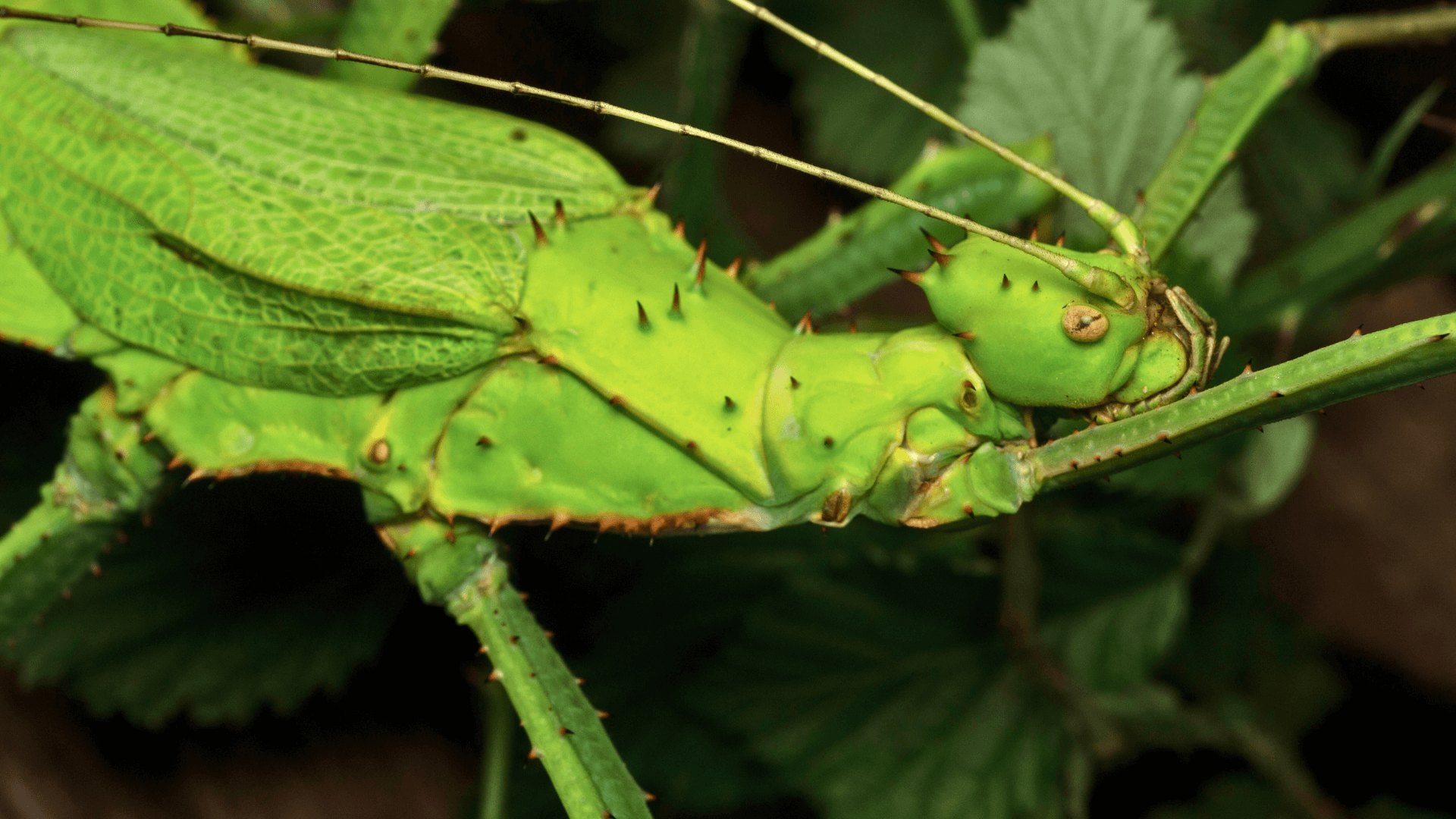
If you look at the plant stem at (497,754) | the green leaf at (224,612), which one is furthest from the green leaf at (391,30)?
the plant stem at (497,754)

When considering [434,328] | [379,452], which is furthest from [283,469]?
[434,328]

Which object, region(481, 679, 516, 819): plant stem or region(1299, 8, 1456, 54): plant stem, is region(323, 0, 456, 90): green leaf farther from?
region(1299, 8, 1456, 54): plant stem

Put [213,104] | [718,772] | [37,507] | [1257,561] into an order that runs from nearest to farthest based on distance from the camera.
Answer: [213,104] < [37,507] < [718,772] < [1257,561]

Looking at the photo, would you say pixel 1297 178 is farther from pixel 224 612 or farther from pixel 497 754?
pixel 224 612

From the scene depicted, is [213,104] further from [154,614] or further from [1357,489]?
[1357,489]

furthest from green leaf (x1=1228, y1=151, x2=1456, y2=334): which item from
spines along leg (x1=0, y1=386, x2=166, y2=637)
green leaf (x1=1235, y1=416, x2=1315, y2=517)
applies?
spines along leg (x1=0, y1=386, x2=166, y2=637)

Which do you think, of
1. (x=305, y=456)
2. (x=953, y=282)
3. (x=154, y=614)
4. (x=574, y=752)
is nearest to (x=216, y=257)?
(x=305, y=456)
